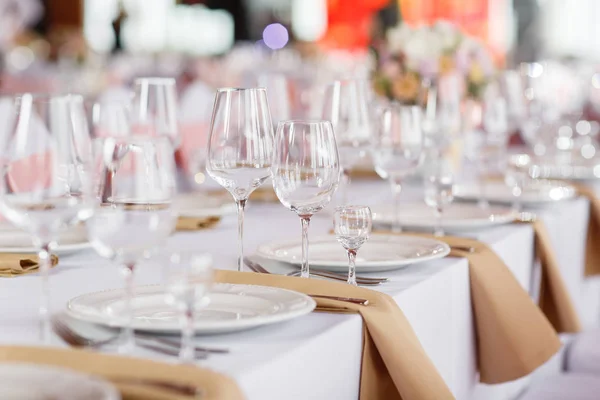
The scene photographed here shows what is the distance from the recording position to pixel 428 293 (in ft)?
4.50

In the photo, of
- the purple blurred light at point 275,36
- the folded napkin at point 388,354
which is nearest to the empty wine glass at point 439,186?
the folded napkin at point 388,354

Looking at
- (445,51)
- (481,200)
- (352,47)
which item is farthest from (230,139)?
(352,47)

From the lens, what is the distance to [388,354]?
3.74ft

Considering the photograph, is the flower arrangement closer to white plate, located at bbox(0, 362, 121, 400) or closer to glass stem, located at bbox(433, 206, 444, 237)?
glass stem, located at bbox(433, 206, 444, 237)

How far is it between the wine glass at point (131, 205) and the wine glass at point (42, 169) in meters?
0.03

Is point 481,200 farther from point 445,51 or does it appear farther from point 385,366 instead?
point 385,366

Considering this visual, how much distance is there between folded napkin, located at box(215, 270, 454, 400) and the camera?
1132mm

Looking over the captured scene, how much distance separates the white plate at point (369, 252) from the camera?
4.60ft

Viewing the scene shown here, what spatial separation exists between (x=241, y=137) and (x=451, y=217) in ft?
2.34

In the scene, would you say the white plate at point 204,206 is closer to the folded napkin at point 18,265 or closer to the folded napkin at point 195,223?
the folded napkin at point 195,223

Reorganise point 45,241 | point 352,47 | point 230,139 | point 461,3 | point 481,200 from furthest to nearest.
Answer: point 352,47 < point 461,3 < point 481,200 < point 230,139 < point 45,241

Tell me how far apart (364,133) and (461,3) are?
474 inches

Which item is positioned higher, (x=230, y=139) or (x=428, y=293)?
(x=230, y=139)

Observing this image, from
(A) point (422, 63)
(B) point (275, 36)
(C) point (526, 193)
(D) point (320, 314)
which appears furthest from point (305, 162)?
(B) point (275, 36)
